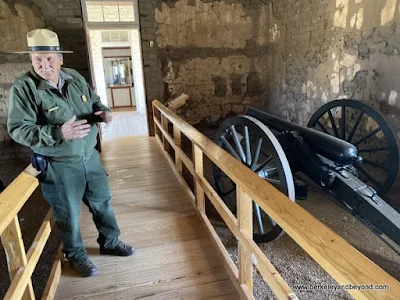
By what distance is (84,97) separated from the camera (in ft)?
5.90

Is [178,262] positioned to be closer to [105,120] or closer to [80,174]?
[80,174]

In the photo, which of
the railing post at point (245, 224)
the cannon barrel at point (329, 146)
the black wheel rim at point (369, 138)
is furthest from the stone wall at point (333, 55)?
the railing post at point (245, 224)

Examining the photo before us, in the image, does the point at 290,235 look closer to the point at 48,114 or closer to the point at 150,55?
the point at 48,114

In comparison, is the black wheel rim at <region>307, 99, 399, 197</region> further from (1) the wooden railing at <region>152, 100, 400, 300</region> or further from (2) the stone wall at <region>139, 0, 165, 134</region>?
(2) the stone wall at <region>139, 0, 165, 134</region>

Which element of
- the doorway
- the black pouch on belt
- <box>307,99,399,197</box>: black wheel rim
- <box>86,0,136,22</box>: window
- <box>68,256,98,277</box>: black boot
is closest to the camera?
the black pouch on belt

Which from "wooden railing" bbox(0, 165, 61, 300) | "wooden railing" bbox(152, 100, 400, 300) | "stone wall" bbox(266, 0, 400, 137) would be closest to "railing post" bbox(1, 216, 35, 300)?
"wooden railing" bbox(0, 165, 61, 300)

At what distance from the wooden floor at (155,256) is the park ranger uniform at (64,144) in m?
0.23

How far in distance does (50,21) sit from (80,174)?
4394 millimetres

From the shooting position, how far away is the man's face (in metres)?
1.57

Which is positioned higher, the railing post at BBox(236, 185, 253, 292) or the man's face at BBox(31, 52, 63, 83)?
the man's face at BBox(31, 52, 63, 83)

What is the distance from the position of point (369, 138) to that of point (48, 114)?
11.2ft

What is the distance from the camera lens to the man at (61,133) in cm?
151

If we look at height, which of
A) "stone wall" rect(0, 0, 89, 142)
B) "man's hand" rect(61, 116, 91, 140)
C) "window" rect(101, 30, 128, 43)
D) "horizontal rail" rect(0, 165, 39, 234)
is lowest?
"horizontal rail" rect(0, 165, 39, 234)

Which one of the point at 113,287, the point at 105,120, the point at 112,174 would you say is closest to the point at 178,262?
the point at 113,287
